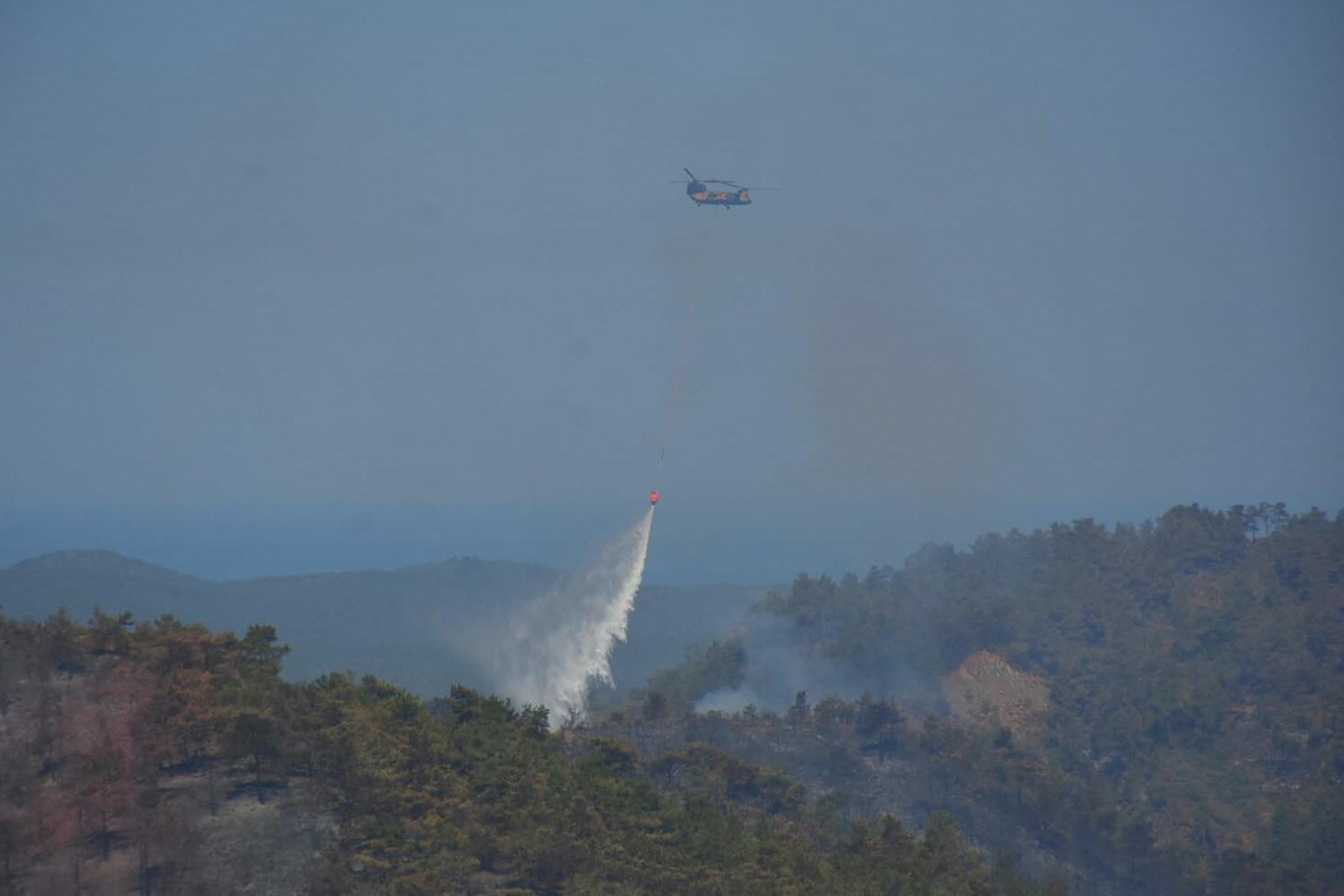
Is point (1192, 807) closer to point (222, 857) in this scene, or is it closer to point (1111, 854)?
point (1111, 854)

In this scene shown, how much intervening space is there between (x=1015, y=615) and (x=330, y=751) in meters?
78.9

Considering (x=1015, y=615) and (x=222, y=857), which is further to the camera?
(x=1015, y=615)

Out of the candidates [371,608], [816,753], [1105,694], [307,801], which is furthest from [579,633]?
[307,801]

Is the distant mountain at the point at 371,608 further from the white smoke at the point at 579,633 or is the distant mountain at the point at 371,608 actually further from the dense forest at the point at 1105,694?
the dense forest at the point at 1105,694

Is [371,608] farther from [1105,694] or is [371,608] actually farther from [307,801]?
[307,801]

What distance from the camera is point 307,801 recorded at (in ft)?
111

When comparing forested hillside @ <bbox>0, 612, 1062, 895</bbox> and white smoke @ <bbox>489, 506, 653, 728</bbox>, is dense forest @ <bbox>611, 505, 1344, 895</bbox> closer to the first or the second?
white smoke @ <bbox>489, 506, 653, 728</bbox>

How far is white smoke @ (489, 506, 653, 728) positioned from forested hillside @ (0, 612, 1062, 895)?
149ft

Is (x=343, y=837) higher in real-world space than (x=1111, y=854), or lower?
higher

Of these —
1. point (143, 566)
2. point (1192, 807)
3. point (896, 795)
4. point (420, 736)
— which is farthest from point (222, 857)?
point (143, 566)

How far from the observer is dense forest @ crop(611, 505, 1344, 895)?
65688 millimetres

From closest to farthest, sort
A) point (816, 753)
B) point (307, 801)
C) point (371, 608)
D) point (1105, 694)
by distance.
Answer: point (307, 801), point (816, 753), point (1105, 694), point (371, 608)

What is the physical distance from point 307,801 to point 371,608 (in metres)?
100.0

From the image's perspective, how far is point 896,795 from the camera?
66.9 m
